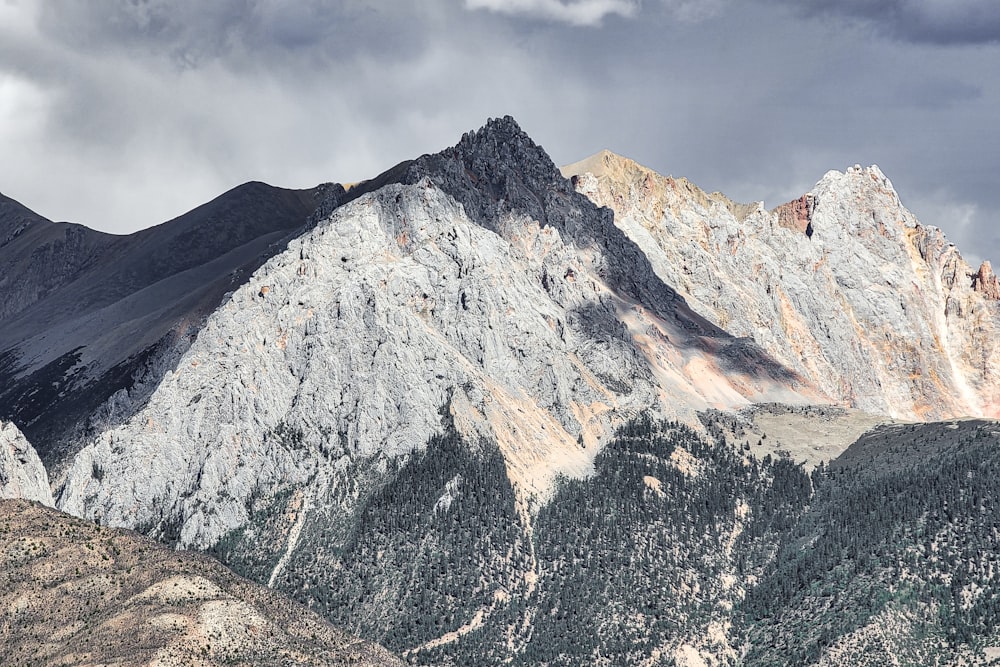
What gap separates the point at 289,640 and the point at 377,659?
57.0 ft

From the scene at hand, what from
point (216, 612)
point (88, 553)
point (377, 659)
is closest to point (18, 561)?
point (88, 553)

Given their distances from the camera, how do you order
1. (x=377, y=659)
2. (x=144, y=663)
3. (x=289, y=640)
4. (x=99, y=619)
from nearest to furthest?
1. (x=144, y=663)
2. (x=99, y=619)
3. (x=289, y=640)
4. (x=377, y=659)

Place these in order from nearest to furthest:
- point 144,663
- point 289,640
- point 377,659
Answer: point 144,663 < point 289,640 < point 377,659

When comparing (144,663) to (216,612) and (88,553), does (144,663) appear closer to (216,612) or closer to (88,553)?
(216,612)

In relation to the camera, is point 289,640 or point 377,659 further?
point 377,659

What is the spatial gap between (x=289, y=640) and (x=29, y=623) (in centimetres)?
3218

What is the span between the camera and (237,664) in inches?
6796

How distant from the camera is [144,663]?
16250 centimetres

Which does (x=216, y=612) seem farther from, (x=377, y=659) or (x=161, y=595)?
(x=377, y=659)

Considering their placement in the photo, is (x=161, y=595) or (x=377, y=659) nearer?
(x=161, y=595)

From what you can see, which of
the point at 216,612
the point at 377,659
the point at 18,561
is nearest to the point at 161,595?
the point at 216,612

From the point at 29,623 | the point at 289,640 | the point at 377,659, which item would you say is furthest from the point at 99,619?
the point at 377,659

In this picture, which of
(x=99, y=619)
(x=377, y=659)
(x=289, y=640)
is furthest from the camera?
(x=377, y=659)

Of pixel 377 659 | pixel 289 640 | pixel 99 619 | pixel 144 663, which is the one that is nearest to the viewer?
pixel 144 663
